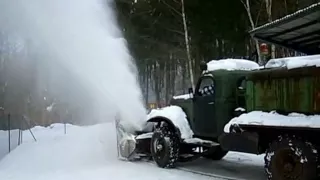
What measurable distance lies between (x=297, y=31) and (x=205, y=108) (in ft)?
8.43

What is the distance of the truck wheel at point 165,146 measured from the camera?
1033 cm

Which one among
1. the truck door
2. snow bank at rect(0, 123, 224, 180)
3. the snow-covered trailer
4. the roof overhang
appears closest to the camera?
the snow-covered trailer

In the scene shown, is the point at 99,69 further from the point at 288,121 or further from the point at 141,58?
the point at 141,58

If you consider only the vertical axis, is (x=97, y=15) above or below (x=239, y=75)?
above

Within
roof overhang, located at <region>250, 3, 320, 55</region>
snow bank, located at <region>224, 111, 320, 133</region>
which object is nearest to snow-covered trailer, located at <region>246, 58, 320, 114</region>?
snow bank, located at <region>224, 111, 320, 133</region>

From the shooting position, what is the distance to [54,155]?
12.6 m

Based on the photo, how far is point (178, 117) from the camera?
10.3 meters

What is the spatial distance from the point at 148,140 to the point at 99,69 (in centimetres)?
274

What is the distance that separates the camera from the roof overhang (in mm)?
7899

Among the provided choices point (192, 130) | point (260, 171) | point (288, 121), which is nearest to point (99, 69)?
point (192, 130)

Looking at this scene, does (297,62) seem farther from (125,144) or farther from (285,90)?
(125,144)

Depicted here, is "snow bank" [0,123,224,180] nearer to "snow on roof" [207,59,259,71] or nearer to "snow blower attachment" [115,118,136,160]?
"snow blower attachment" [115,118,136,160]

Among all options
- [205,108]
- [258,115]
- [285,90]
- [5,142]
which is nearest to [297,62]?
[285,90]

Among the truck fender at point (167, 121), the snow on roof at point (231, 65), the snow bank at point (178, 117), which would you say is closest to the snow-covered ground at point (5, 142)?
the truck fender at point (167, 121)
